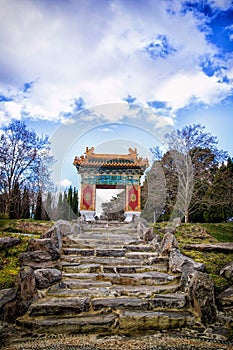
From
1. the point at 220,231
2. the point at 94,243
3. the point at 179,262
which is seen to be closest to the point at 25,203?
the point at 94,243

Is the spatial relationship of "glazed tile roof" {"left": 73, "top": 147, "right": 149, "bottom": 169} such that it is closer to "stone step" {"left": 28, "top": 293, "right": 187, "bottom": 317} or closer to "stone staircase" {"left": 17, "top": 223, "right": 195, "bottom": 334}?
"stone staircase" {"left": 17, "top": 223, "right": 195, "bottom": 334}

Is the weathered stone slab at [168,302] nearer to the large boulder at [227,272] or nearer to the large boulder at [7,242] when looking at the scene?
the large boulder at [227,272]

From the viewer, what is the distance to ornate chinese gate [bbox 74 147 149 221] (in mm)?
16797

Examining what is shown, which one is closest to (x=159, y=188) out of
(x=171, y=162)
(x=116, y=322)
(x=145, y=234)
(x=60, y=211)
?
(x=171, y=162)

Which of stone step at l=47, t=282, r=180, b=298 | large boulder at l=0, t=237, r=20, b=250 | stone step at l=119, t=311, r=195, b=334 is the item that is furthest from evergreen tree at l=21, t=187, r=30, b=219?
stone step at l=119, t=311, r=195, b=334

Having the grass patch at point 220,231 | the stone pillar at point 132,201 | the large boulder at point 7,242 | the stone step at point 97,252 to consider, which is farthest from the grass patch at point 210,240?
the stone pillar at point 132,201

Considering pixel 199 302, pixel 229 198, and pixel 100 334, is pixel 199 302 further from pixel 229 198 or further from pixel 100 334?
pixel 229 198

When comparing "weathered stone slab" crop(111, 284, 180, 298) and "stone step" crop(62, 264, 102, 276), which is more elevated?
"stone step" crop(62, 264, 102, 276)

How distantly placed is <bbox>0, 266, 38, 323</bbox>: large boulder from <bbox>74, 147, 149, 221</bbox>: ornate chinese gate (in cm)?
1276

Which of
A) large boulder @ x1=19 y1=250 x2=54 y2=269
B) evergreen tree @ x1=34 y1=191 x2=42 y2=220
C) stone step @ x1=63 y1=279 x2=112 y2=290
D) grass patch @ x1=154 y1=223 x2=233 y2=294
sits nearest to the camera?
stone step @ x1=63 y1=279 x2=112 y2=290

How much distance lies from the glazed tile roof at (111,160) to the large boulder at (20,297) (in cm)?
1278

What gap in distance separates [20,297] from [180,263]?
9.35 ft

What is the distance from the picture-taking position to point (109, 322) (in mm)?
3406

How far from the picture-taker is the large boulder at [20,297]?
3.54 metres
